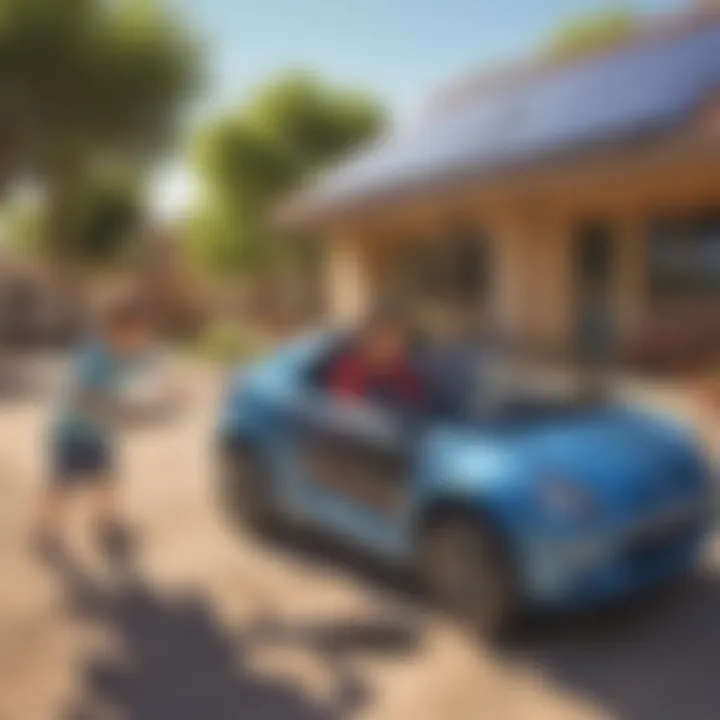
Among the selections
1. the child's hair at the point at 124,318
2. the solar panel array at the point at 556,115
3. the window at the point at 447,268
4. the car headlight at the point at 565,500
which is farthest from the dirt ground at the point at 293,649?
the window at the point at 447,268

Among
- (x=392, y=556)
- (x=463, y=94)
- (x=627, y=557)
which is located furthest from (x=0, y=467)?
(x=463, y=94)

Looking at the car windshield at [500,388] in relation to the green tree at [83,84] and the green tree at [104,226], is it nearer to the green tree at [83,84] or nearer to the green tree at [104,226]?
the green tree at [83,84]

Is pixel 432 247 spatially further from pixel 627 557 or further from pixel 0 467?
pixel 627 557

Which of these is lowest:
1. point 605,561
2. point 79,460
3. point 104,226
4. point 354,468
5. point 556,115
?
point 605,561

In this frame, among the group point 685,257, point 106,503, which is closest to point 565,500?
point 106,503

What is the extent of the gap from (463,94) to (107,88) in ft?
24.6

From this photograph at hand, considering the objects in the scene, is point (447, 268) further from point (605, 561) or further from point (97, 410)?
point (605, 561)

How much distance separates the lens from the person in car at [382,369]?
15.5 ft

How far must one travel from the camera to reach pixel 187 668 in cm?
395

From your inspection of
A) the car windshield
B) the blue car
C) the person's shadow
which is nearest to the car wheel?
the blue car

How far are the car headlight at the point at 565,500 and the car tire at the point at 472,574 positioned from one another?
0.94 ft

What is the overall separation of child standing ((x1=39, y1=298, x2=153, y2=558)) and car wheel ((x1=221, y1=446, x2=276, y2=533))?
0.71m

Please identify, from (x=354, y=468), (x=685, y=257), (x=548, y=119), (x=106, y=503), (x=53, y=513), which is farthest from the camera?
(x=548, y=119)

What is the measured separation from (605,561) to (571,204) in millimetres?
10851
